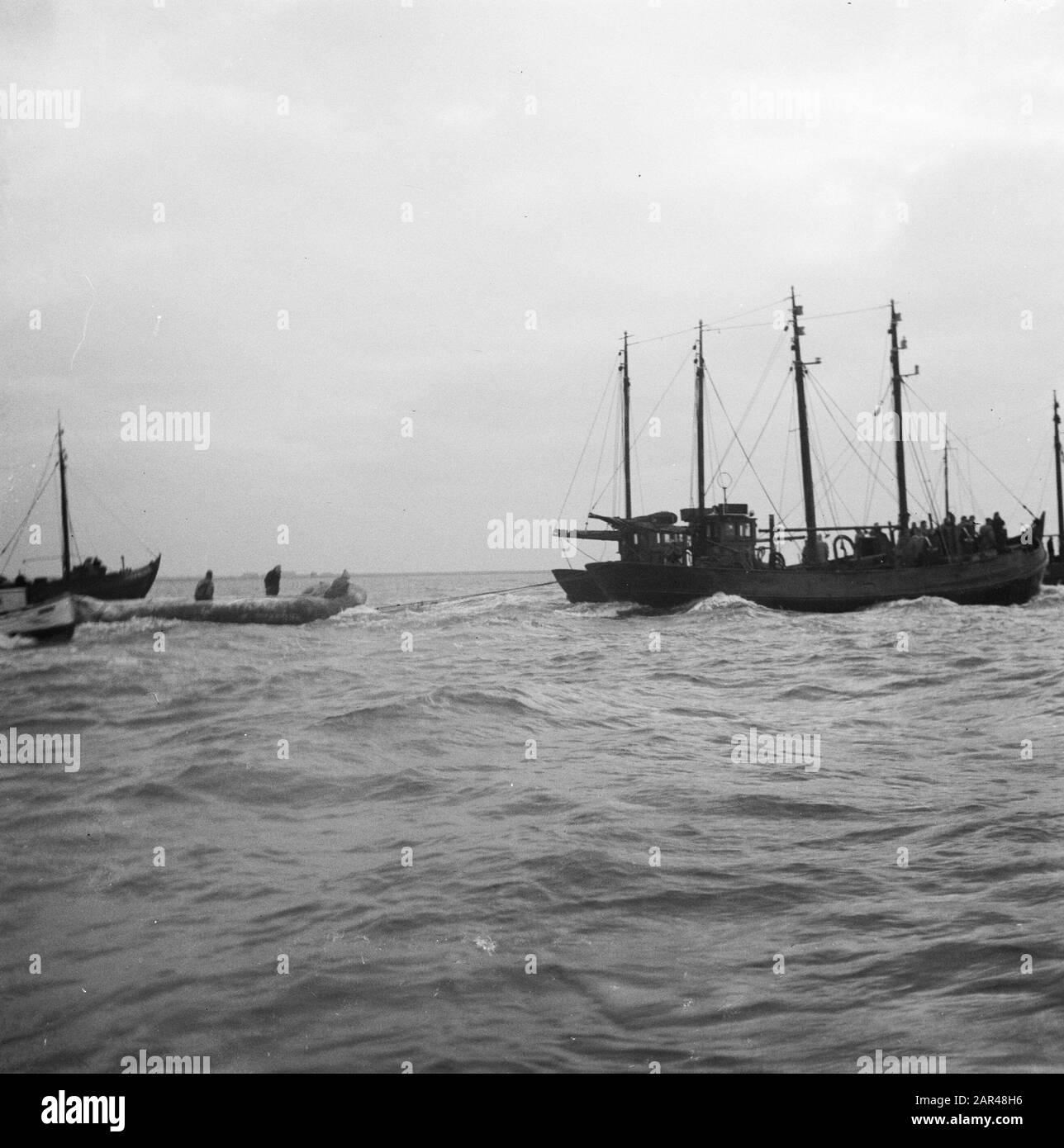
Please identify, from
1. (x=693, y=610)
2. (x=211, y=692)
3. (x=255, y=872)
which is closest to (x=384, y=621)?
(x=693, y=610)

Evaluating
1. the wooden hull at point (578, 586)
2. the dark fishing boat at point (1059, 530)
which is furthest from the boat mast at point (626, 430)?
the dark fishing boat at point (1059, 530)

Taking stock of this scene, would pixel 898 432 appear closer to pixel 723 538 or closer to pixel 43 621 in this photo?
pixel 723 538

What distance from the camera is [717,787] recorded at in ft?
30.9

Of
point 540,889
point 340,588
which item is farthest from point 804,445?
point 540,889

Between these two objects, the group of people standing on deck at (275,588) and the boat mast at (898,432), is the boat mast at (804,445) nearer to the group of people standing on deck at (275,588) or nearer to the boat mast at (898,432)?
the boat mast at (898,432)

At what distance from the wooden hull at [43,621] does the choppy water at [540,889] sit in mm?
15267

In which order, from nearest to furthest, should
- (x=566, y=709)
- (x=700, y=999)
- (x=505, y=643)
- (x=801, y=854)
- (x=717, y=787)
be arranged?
(x=700, y=999)
(x=801, y=854)
(x=717, y=787)
(x=566, y=709)
(x=505, y=643)

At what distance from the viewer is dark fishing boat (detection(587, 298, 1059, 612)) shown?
143 feet

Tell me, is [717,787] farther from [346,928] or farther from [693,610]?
[693,610]

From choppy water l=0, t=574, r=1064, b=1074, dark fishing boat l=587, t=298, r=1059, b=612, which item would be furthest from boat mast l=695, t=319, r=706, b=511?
choppy water l=0, t=574, r=1064, b=1074

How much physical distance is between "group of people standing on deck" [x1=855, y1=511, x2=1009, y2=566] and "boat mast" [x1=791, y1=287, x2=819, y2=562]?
2124 millimetres

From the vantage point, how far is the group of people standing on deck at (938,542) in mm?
45062

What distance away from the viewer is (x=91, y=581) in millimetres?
50375
